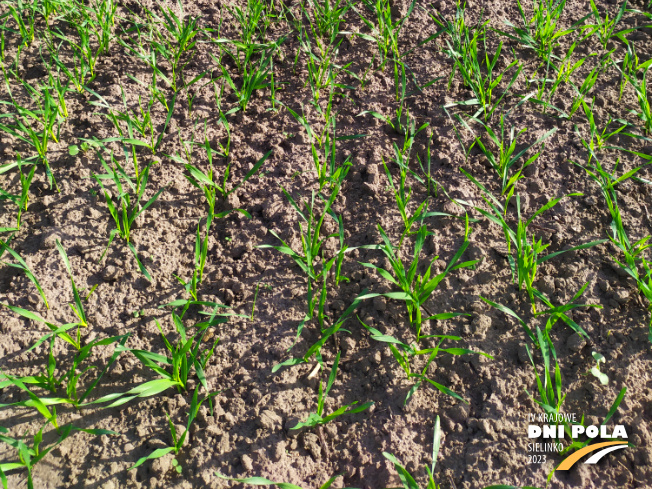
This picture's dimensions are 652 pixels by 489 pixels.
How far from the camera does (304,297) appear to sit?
188 centimetres

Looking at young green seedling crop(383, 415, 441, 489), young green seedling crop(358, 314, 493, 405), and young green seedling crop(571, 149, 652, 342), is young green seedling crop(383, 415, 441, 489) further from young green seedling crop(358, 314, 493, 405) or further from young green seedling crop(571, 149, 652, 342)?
young green seedling crop(571, 149, 652, 342)

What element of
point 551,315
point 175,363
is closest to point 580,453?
point 551,315

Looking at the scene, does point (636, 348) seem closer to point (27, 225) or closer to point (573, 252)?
point (573, 252)

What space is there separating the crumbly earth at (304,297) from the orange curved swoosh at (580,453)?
1.2 inches

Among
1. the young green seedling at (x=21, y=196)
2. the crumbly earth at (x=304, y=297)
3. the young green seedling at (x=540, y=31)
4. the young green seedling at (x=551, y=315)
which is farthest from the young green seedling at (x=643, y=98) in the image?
the young green seedling at (x=21, y=196)

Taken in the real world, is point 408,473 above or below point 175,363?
below

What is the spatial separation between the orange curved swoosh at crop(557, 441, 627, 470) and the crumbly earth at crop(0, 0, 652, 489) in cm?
3

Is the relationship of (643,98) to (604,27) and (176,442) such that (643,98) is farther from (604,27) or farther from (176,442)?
(176,442)

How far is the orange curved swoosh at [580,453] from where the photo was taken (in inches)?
58.9

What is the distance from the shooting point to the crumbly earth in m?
1.54

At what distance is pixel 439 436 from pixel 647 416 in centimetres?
67

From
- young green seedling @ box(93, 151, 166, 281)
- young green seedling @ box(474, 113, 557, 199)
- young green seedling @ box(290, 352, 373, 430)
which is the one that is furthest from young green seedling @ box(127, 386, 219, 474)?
young green seedling @ box(474, 113, 557, 199)

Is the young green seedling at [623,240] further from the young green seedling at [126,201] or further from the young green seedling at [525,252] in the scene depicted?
the young green seedling at [126,201]

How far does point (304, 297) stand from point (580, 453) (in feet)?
3.34
